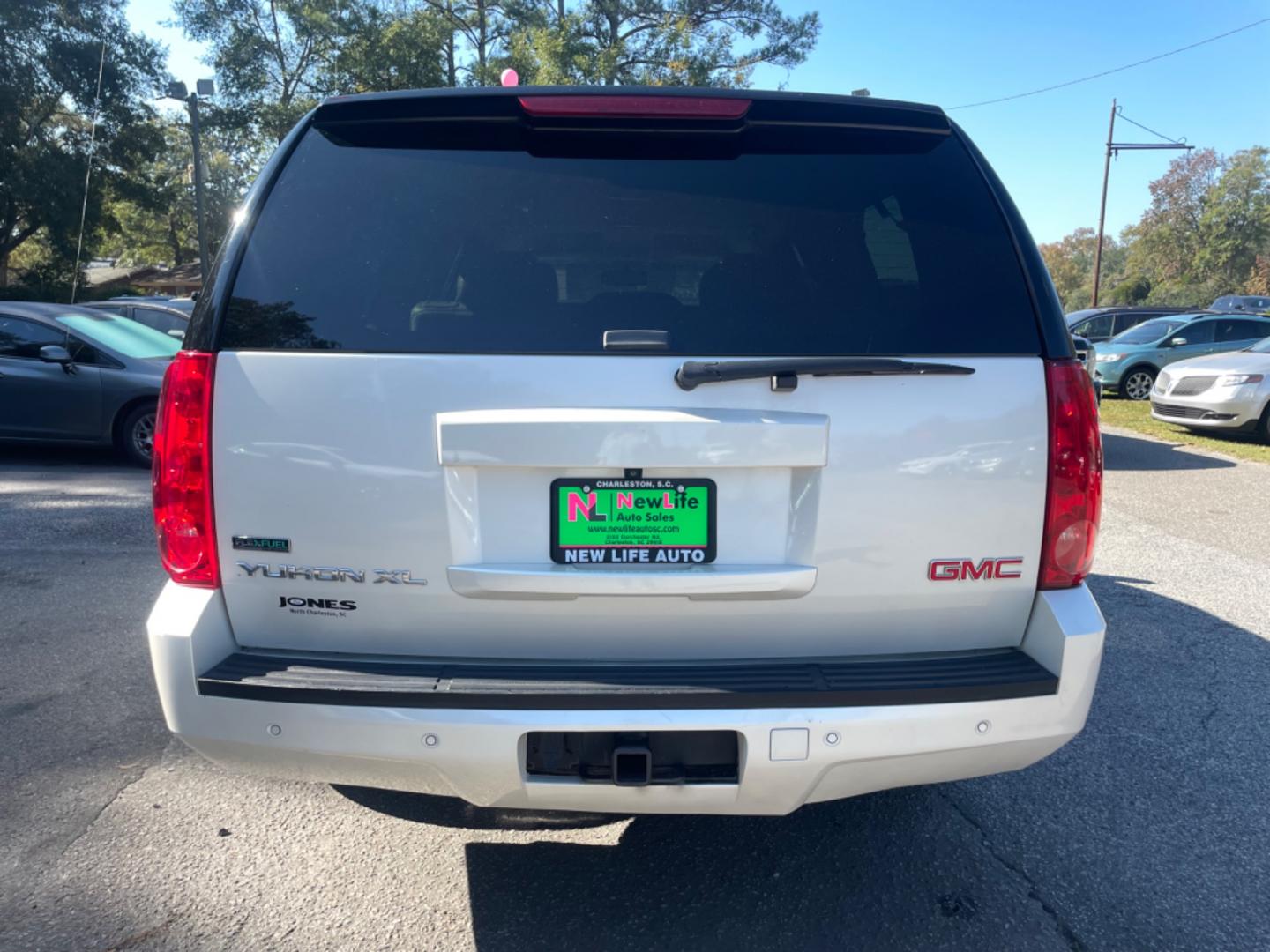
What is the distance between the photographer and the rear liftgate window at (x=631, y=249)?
2172 millimetres

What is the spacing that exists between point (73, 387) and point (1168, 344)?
16.7m

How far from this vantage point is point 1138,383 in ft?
55.4

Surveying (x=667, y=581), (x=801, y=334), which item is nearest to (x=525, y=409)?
(x=667, y=581)

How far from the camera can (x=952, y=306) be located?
224 cm

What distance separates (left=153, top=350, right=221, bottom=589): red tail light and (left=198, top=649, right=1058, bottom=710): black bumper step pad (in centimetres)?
25

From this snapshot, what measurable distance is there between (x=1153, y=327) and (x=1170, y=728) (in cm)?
1549

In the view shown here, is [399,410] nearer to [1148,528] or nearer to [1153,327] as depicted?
[1148,528]

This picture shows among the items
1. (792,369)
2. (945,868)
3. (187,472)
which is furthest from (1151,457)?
(187,472)

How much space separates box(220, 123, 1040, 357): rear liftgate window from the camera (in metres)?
2.17

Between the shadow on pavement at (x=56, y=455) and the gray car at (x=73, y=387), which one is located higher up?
the gray car at (x=73, y=387)

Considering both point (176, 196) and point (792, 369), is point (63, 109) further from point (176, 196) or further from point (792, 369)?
point (792, 369)

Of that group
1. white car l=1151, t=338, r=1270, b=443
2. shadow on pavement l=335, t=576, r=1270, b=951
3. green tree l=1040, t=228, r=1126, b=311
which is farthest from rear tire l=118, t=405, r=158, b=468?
green tree l=1040, t=228, r=1126, b=311

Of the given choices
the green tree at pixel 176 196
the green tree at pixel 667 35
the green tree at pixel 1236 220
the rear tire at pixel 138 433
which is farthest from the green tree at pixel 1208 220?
the rear tire at pixel 138 433

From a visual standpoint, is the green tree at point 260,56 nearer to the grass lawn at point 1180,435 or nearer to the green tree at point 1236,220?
the grass lawn at point 1180,435
